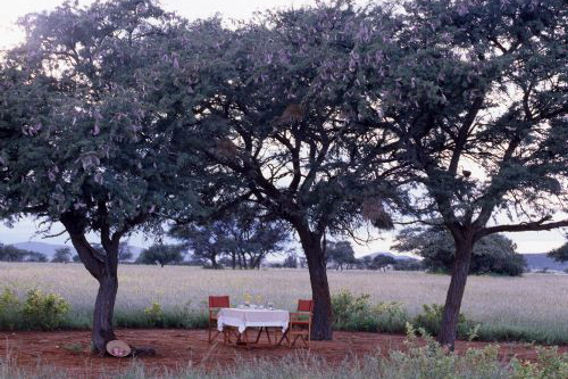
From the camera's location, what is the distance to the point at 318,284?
66.1 ft

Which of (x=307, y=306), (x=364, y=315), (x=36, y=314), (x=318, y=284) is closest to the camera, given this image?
(x=307, y=306)

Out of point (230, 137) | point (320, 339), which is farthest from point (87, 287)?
point (230, 137)

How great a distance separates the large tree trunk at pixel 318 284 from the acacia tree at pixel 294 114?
1.02 meters

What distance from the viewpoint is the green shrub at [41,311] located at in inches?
819

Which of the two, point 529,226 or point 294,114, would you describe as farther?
point 529,226

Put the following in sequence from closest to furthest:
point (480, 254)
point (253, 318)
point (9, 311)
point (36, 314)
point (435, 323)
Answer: point (253, 318), point (36, 314), point (9, 311), point (435, 323), point (480, 254)

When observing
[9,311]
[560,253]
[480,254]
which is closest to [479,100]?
[9,311]

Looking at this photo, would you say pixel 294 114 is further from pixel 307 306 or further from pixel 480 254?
pixel 480 254

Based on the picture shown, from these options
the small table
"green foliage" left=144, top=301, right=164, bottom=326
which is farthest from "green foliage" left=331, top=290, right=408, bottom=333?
the small table

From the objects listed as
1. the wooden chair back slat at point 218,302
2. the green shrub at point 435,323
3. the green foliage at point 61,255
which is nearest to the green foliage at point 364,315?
the green shrub at point 435,323

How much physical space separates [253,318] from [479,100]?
6.17 meters

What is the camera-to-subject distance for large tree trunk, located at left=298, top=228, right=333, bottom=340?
790 inches

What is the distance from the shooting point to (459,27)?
15.9 meters

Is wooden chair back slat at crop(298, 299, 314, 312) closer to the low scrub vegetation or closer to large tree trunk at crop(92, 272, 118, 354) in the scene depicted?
large tree trunk at crop(92, 272, 118, 354)
